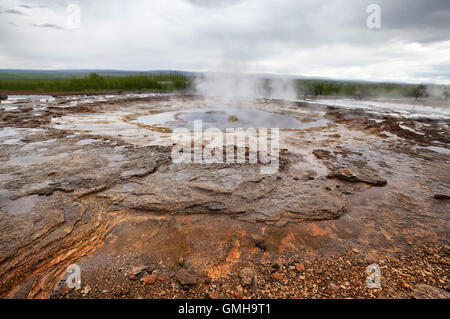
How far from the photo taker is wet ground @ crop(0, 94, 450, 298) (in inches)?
90.7

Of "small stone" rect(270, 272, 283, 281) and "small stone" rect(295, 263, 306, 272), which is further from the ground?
"small stone" rect(295, 263, 306, 272)

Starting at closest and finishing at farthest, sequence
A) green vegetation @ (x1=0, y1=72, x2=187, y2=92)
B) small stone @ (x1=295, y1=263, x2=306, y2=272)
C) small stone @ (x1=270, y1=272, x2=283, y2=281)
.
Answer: small stone @ (x1=270, y1=272, x2=283, y2=281), small stone @ (x1=295, y1=263, x2=306, y2=272), green vegetation @ (x1=0, y1=72, x2=187, y2=92)

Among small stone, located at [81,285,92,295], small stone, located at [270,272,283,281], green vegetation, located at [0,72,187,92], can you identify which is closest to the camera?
small stone, located at [81,285,92,295]

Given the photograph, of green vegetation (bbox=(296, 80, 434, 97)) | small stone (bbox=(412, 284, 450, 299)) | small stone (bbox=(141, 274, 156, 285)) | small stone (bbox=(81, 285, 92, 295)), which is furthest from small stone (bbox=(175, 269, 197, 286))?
green vegetation (bbox=(296, 80, 434, 97))

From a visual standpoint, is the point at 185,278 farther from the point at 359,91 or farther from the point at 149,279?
the point at 359,91

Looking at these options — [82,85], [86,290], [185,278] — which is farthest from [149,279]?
[82,85]

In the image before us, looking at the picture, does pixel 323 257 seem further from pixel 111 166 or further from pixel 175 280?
pixel 111 166

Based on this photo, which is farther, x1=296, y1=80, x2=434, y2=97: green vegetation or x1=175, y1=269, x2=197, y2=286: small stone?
x1=296, y1=80, x2=434, y2=97: green vegetation

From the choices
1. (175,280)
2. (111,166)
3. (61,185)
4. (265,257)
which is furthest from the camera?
(111,166)

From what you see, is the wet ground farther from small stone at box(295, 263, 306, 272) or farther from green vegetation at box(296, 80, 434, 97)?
green vegetation at box(296, 80, 434, 97)

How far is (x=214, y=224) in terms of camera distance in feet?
10.7

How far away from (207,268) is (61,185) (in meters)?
3.62
